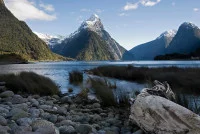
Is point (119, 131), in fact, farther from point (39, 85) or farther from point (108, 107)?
point (39, 85)

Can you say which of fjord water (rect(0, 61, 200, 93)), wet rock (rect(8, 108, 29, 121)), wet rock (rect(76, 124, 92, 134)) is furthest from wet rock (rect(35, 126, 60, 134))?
fjord water (rect(0, 61, 200, 93))

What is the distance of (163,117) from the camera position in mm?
5195

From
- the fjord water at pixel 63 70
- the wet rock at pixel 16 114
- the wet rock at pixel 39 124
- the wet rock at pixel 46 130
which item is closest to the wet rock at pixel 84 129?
the wet rock at pixel 39 124

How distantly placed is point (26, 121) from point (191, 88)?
10.5 m

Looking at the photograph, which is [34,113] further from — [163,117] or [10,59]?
[10,59]

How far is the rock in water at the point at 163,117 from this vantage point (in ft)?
15.8

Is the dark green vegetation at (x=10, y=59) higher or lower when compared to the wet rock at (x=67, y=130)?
higher

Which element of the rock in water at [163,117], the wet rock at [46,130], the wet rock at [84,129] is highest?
the rock in water at [163,117]

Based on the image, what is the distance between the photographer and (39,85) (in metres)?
14.0

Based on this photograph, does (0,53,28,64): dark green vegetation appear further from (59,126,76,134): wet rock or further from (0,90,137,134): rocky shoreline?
(59,126,76,134): wet rock

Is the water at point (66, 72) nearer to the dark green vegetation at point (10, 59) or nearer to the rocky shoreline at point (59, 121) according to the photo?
the rocky shoreline at point (59, 121)

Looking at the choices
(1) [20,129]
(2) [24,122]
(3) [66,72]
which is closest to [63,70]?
(3) [66,72]

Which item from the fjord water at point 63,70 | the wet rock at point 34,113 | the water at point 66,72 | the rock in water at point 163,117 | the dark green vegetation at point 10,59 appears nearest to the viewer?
the rock in water at point 163,117

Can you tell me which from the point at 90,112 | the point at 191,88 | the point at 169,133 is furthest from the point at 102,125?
the point at 191,88
